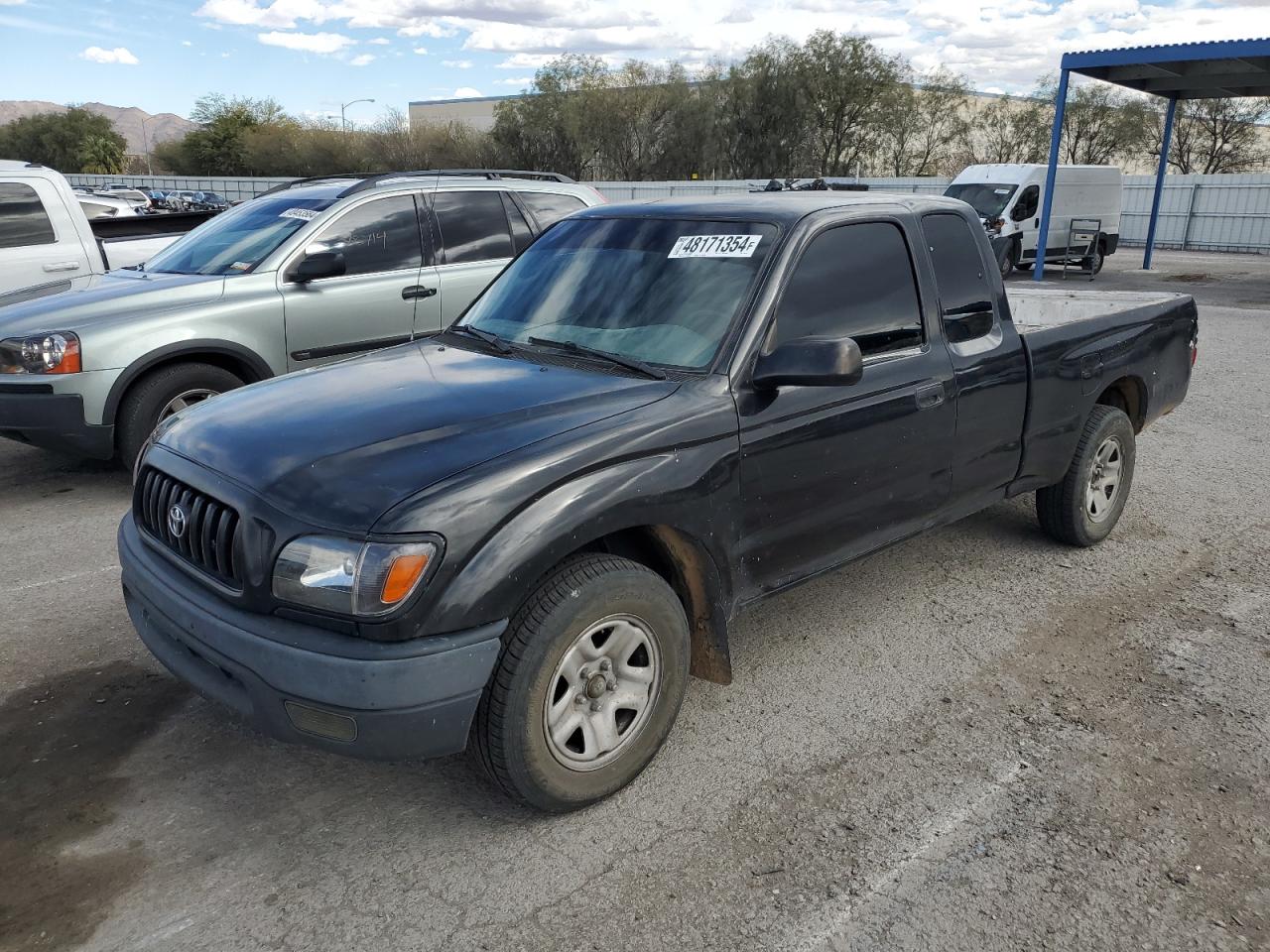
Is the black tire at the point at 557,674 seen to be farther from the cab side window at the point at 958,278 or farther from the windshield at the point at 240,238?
Result: the windshield at the point at 240,238

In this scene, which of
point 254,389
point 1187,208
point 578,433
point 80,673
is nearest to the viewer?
point 578,433

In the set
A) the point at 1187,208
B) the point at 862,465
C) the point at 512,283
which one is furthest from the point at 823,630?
the point at 1187,208

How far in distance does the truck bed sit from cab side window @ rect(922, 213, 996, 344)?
41.2 inches

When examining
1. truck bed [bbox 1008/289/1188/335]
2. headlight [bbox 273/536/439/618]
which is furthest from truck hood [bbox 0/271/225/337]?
truck bed [bbox 1008/289/1188/335]

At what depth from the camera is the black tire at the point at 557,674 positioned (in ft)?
8.91

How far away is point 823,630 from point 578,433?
6.24 feet

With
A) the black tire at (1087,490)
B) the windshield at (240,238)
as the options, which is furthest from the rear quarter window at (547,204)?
the black tire at (1087,490)

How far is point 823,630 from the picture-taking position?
170 inches

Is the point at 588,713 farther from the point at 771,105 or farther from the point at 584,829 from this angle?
the point at 771,105

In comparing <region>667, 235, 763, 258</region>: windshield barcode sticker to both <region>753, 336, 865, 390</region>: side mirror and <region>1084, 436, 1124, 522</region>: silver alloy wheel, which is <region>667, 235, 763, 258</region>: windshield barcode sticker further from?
<region>1084, 436, 1124, 522</region>: silver alloy wheel

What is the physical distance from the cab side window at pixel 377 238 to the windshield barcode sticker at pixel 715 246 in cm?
360

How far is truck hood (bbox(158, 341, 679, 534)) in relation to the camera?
2688 mm

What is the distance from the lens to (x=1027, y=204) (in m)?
21.0

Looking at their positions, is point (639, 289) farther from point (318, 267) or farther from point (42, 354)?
point (42, 354)
